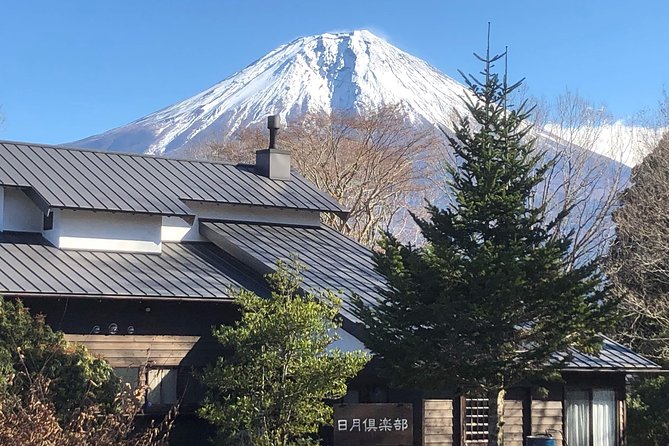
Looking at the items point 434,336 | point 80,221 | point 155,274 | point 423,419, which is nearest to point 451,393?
point 423,419

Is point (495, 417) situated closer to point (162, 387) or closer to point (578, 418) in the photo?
point (578, 418)

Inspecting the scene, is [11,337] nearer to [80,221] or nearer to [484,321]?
[80,221]

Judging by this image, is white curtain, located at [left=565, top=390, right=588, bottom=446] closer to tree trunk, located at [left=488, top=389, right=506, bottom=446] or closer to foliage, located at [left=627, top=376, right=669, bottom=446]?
foliage, located at [left=627, top=376, right=669, bottom=446]

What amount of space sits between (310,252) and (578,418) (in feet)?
20.3

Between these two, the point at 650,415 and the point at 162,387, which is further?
the point at 650,415

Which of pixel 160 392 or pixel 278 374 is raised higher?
pixel 278 374

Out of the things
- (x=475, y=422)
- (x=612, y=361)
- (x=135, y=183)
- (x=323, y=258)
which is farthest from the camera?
(x=135, y=183)

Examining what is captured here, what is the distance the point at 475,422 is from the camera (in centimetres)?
1953

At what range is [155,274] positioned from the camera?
19375mm

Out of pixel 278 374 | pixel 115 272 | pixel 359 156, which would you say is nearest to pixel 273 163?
pixel 115 272

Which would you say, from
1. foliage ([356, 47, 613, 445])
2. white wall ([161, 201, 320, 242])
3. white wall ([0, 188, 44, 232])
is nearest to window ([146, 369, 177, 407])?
white wall ([161, 201, 320, 242])

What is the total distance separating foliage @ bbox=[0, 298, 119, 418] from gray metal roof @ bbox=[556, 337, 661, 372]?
328 inches

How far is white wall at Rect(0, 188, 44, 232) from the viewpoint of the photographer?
785 inches

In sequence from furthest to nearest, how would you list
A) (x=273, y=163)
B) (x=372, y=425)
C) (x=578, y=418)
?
(x=273, y=163), (x=578, y=418), (x=372, y=425)
